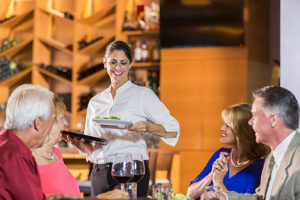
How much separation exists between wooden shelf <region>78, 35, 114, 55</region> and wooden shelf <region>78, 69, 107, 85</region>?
1.26 ft

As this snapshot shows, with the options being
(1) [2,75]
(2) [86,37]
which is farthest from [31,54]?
(2) [86,37]

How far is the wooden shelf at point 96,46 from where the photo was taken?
626cm

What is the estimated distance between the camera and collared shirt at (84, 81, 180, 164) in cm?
260

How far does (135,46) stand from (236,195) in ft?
14.1

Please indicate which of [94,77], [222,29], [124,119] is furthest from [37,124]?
[94,77]

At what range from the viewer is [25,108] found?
5.25 feet

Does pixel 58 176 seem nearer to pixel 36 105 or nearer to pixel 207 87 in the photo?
pixel 36 105

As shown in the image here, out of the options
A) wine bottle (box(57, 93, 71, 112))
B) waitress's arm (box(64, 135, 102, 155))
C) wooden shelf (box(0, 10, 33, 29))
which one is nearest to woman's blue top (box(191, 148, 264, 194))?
waitress's arm (box(64, 135, 102, 155))

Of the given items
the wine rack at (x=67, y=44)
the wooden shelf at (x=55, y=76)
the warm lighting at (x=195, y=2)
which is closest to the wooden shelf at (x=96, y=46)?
the wine rack at (x=67, y=44)

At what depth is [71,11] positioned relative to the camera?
22.2 ft

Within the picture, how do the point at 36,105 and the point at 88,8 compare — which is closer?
the point at 36,105

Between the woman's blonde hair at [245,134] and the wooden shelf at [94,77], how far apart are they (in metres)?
3.84

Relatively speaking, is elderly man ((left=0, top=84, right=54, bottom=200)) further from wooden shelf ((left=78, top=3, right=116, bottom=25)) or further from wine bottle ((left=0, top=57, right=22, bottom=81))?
wine bottle ((left=0, top=57, right=22, bottom=81))

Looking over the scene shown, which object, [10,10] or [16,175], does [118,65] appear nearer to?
[16,175]
